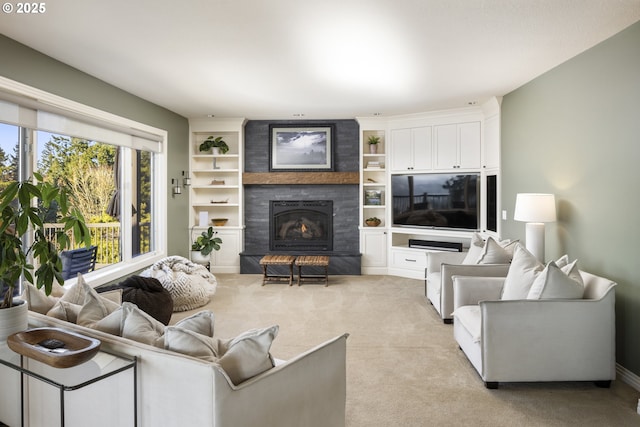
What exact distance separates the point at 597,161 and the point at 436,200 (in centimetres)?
295

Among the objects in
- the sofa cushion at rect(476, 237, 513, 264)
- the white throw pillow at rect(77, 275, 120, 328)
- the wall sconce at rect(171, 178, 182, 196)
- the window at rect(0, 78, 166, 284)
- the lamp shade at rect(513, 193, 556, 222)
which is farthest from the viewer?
the wall sconce at rect(171, 178, 182, 196)

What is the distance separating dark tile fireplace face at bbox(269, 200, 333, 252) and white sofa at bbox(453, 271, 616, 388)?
4.26 meters

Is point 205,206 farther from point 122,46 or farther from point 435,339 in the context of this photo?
point 435,339

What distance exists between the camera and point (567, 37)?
3.21m

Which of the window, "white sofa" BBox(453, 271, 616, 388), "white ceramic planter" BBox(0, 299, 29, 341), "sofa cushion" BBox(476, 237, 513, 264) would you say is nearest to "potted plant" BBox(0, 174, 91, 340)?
"white ceramic planter" BBox(0, 299, 29, 341)

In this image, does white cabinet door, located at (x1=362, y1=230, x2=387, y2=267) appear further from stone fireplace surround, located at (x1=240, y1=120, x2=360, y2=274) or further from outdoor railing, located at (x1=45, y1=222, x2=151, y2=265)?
outdoor railing, located at (x1=45, y1=222, x2=151, y2=265)

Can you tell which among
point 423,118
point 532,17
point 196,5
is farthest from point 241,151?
point 532,17

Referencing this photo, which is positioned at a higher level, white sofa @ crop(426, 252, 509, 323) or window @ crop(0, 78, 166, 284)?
window @ crop(0, 78, 166, 284)

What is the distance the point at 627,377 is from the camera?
2.93 meters

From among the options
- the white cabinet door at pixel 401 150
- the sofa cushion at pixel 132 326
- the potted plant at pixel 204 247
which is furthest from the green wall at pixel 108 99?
the white cabinet door at pixel 401 150

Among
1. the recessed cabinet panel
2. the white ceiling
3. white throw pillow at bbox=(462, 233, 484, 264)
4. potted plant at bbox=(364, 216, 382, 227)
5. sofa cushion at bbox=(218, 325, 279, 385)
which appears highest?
the white ceiling

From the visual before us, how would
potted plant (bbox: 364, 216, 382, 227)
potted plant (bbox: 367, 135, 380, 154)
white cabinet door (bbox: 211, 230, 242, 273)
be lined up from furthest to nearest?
white cabinet door (bbox: 211, 230, 242, 273) < potted plant (bbox: 364, 216, 382, 227) < potted plant (bbox: 367, 135, 380, 154)

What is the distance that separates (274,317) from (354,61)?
8.90 ft

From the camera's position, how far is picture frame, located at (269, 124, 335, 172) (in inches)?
267
